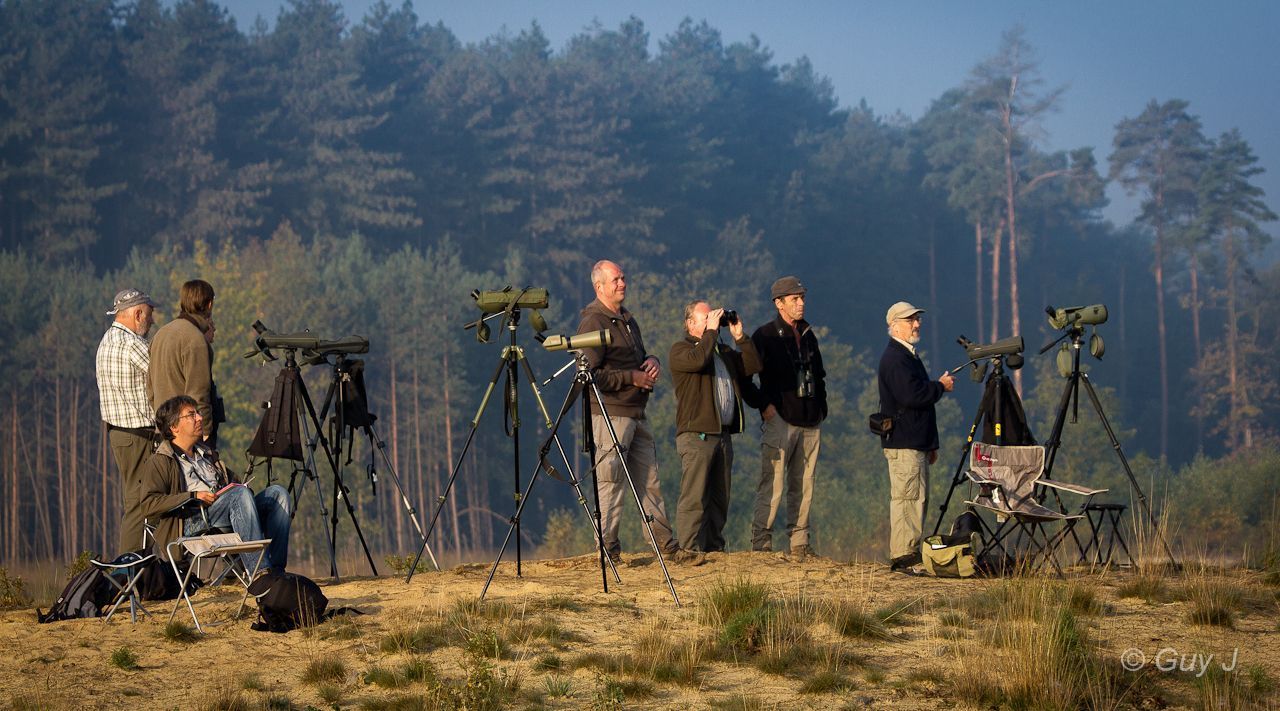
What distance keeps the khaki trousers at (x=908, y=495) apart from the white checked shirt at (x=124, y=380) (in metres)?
4.97

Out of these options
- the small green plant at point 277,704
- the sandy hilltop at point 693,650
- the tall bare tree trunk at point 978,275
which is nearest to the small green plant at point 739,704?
the sandy hilltop at point 693,650

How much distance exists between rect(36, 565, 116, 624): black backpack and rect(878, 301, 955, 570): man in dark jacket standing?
5.10 metres

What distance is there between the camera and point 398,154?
56.7 meters

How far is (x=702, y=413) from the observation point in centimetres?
1038

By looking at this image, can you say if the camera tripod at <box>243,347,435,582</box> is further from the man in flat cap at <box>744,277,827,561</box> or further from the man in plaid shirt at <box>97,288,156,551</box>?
the man in flat cap at <box>744,277,827,561</box>

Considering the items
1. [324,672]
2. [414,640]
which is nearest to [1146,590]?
[414,640]

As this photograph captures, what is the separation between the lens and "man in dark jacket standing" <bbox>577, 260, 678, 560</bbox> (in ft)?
33.2

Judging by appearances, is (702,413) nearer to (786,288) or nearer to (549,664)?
(786,288)

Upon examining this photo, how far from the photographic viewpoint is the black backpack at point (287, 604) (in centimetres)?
788

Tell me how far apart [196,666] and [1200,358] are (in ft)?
216

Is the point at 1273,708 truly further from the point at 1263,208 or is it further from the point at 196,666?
the point at 1263,208

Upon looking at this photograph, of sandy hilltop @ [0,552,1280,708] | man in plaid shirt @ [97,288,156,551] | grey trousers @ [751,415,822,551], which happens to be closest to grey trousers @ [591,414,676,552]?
grey trousers @ [751,415,822,551]

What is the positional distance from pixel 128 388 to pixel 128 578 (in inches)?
58.4

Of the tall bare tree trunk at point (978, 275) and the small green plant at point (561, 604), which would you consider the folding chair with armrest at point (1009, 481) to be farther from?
the tall bare tree trunk at point (978, 275)
